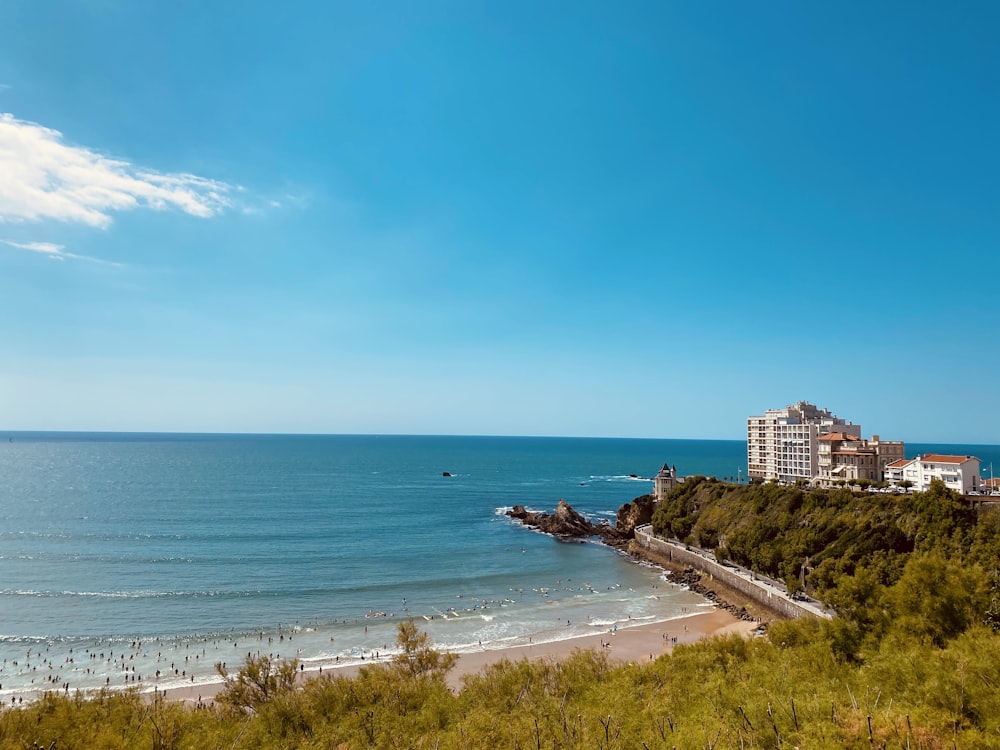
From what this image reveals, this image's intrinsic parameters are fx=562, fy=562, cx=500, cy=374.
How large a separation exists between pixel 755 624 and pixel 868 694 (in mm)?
30028

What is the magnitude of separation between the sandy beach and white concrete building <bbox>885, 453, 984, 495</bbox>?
28.0 metres

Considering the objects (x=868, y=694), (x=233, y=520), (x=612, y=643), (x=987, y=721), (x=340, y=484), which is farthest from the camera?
(x=340, y=484)

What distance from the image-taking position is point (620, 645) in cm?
4441

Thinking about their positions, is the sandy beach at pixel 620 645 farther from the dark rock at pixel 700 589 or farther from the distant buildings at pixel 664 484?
the distant buildings at pixel 664 484

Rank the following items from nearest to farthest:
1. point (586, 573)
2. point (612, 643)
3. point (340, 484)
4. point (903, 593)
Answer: point (903, 593)
point (612, 643)
point (586, 573)
point (340, 484)

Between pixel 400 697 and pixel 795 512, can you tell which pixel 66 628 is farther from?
pixel 795 512

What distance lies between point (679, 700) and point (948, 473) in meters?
53.8

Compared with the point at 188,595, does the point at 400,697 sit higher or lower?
higher

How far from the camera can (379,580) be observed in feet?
198

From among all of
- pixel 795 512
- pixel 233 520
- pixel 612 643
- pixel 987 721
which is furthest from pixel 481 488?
pixel 987 721

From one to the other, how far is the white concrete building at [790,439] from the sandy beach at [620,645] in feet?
139

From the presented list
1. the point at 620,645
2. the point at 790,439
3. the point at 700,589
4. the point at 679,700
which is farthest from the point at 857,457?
the point at 679,700

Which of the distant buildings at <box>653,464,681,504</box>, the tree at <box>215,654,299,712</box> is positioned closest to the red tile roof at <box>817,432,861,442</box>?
the distant buildings at <box>653,464,681,504</box>

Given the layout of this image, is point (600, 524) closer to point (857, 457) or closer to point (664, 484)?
point (664, 484)
